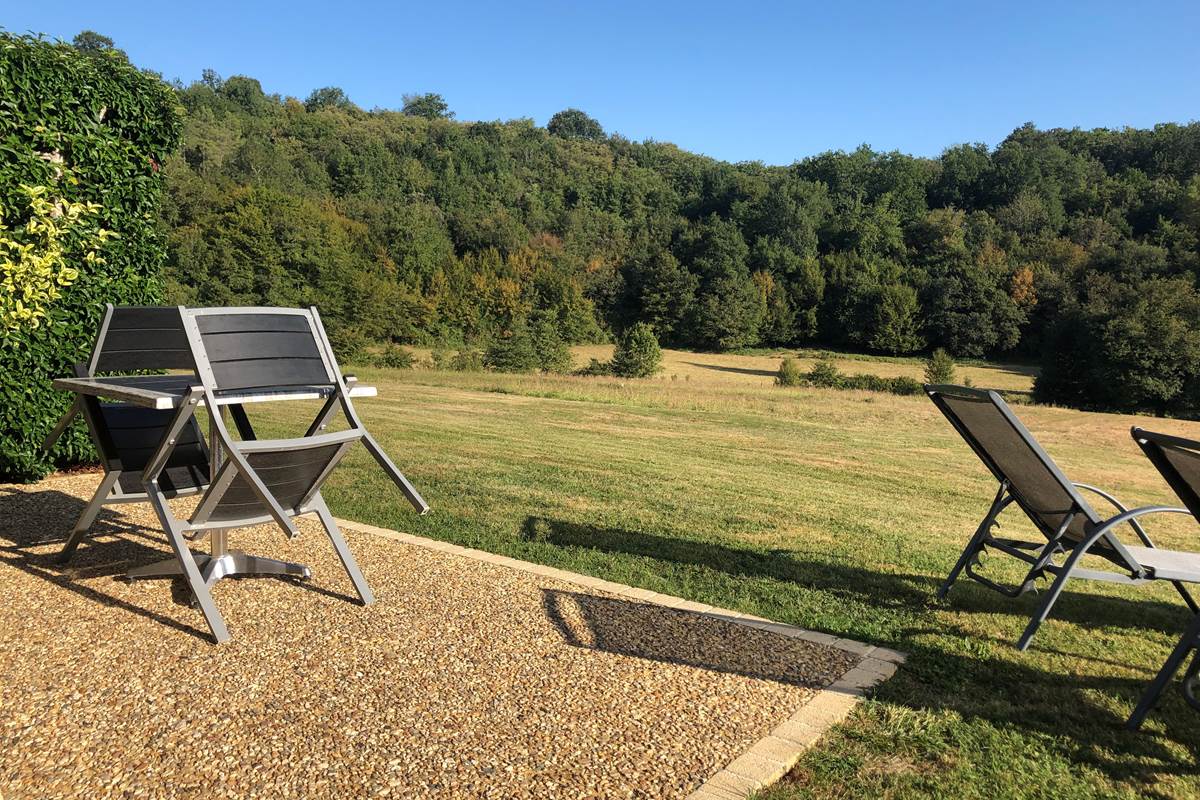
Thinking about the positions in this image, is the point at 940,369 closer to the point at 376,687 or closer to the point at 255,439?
the point at 255,439

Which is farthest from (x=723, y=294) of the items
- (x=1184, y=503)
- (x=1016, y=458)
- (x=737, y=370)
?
(x=1184, y=503)

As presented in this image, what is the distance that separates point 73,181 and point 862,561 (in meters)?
6.14

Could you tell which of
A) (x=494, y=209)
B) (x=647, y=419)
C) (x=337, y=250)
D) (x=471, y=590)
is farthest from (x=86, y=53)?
(x=494, y=209)

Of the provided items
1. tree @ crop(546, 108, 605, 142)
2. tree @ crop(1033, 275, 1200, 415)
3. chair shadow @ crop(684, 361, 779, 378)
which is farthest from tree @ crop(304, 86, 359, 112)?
tree @ crop(1033, 275, 1200, 415)

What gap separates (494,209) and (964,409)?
69.6m

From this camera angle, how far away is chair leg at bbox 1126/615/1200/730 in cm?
282

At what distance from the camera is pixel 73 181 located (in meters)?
5.72

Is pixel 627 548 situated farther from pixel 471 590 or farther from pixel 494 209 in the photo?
pixel 494 209

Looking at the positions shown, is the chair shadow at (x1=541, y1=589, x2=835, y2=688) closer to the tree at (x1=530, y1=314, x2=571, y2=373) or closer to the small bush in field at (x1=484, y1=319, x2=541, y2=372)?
the small bush in field at (x1=484, y1=319, x2=541, y2=372)

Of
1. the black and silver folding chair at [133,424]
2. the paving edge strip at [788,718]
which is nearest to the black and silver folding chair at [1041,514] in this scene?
the paving edge strip at [788,718]

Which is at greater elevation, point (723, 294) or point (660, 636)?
point (660, 636)

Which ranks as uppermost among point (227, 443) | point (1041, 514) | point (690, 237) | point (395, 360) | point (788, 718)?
point (227, 443)

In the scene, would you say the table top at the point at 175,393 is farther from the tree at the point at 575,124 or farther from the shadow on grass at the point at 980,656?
the tree at the point at 575,124

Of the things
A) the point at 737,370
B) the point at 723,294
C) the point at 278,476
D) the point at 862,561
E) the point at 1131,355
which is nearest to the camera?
the point at 278,476
